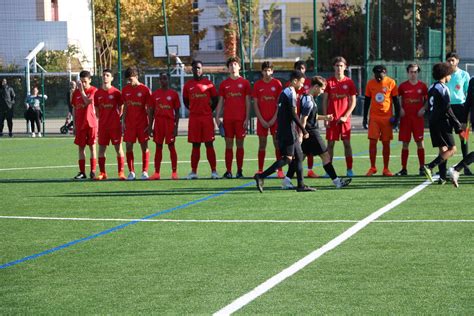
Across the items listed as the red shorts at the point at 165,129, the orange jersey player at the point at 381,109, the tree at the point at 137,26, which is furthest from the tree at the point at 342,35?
the red shorts at the point at 165,129

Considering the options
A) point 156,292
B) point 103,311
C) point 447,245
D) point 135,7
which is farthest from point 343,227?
point 135,7

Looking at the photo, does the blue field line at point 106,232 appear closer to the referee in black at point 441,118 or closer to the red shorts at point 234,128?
the red shorts at point 234,128

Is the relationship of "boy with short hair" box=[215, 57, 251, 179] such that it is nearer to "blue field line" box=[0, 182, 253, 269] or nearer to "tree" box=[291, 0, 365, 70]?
"blue field line" box=[0, 182, 253, 269]

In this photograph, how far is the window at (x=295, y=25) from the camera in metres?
78.2

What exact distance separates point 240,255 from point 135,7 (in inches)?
2209

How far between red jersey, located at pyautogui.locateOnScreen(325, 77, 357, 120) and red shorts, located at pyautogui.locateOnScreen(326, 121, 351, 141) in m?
0.14

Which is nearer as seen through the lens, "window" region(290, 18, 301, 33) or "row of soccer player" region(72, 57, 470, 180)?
"row of soccer player" region(72, 57, 470, 180)

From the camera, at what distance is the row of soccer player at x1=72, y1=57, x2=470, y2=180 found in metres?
17.9

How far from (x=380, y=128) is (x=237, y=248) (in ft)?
27.1

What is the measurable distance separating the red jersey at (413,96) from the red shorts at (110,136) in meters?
5.06

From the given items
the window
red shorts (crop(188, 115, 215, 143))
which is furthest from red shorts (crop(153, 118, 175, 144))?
the window

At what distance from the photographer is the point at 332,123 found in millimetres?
17891

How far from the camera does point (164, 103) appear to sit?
18.4 meters

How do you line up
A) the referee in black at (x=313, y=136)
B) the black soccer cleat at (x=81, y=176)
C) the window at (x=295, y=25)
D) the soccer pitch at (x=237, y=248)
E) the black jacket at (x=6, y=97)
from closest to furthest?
the soccer pitch at (x=237, y=248) → the referee in black at (x=313, y=136) → the black soccer cleat at (x=81, y=176) → the black jacket at (x=6, y=97) → the window at (x=295, y=25)
